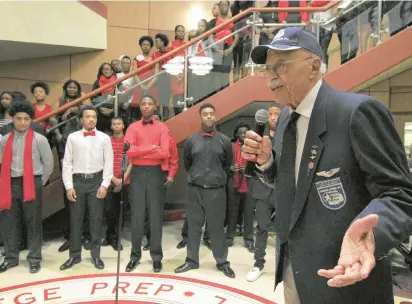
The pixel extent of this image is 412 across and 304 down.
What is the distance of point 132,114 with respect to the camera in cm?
487

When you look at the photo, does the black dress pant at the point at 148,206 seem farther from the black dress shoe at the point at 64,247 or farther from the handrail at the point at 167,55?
the handrail at the point at 167,55

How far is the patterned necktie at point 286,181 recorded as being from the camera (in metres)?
1.35

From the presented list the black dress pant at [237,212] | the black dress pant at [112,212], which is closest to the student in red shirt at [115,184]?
the black dress pant at [112,212]

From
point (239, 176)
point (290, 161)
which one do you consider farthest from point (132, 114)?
point (290, 161)

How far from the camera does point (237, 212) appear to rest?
5.26m

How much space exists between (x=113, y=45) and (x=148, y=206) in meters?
5.30

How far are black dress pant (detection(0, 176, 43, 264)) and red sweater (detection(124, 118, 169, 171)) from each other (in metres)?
1.10

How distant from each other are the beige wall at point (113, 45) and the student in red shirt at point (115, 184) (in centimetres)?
361

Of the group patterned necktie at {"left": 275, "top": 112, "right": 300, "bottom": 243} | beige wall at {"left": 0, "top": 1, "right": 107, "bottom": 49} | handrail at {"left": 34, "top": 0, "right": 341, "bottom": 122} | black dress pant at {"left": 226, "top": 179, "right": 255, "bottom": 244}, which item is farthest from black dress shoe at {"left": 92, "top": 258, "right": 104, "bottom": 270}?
beige wall at {"left": 0, "top": 1, "right": 107, "bottom": 49}

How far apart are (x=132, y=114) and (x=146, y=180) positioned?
1083 mm

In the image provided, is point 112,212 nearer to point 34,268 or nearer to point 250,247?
point 34,268

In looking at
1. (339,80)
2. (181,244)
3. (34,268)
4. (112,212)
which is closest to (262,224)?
(181,244)

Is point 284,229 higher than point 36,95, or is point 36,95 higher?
point 36,95

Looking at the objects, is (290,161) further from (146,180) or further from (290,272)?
(146,180)
